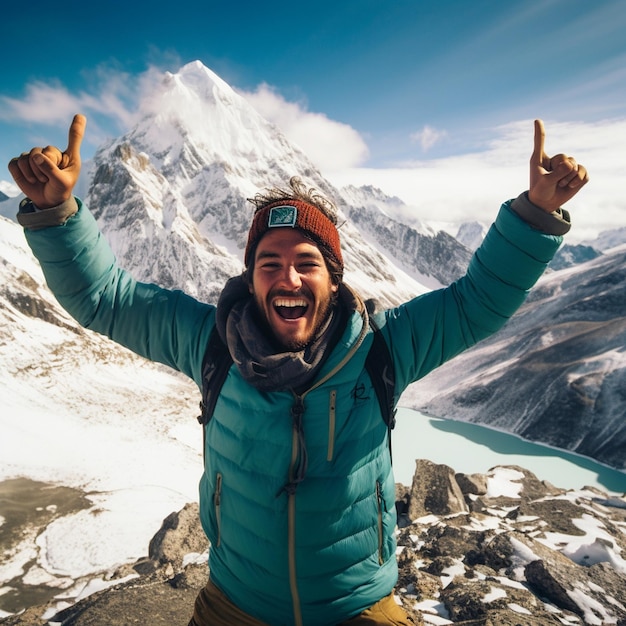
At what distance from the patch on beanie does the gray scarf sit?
0.63m

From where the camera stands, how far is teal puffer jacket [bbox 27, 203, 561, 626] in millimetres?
2725

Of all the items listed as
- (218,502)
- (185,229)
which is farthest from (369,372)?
(185,229)

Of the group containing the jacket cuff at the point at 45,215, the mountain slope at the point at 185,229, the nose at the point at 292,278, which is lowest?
the nose at the point at 292,278

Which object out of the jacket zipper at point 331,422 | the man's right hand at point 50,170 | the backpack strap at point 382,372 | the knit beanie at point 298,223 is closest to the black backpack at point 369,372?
the backpack strap at point 382,372

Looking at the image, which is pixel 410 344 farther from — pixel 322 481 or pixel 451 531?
pixel 451 531

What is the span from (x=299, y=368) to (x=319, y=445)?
0.55m

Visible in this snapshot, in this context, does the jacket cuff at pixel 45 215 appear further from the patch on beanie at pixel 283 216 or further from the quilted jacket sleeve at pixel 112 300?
the patch on beanie at pixel 283 216

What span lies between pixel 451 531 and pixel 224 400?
1006 cm

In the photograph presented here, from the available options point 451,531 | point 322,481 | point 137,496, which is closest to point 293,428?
point 322,481

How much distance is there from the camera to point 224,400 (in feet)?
9.70

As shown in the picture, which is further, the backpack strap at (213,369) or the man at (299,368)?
the backpack strap at (213,369)

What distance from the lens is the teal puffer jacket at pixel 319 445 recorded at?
2.72m

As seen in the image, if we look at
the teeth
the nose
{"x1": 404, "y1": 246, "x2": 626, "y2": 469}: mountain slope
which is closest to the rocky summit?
the teeth

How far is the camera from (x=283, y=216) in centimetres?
319
